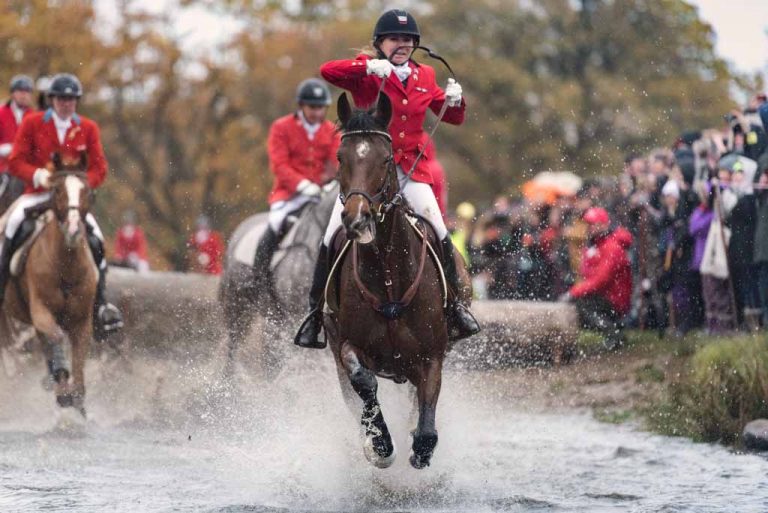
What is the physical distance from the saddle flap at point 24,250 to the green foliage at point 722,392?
6067 mm

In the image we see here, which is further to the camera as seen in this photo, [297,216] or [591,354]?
[591,354]

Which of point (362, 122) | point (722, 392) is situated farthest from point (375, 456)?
point (722, 392)

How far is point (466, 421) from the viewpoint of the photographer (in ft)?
40.9

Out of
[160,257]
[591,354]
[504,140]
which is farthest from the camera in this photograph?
[504,140]

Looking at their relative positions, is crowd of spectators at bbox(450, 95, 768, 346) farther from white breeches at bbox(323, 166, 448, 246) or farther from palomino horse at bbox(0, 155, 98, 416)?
palomino horse at bbox(0, 155, 98, 416)

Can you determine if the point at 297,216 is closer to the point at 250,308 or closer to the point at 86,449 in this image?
the point at 250,308

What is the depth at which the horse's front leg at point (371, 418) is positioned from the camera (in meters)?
9.62

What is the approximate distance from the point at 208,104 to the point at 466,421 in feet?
79.6

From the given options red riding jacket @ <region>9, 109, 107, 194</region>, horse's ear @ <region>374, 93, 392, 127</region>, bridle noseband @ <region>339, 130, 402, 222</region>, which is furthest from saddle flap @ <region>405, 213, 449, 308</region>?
red riding jacket @ <region>9, 109, 107, 194</region>

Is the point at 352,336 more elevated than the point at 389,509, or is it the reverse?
the point at 352,336

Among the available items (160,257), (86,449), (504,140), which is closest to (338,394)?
(86,449)

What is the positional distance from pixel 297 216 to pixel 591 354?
3.84 metres

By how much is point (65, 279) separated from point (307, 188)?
2538 mm

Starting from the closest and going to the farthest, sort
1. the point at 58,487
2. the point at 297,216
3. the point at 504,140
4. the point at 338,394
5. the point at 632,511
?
the point at 632,511 → the point at 58,487 → the point at 338,394 → the point at 297,216 → the point at 504,140
